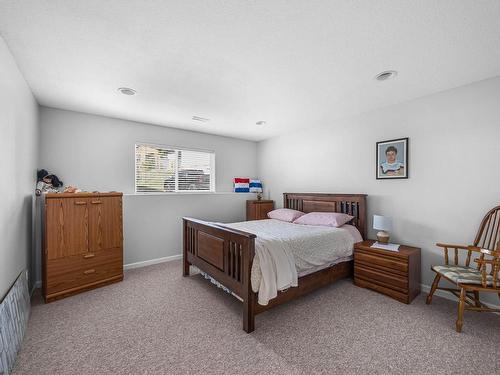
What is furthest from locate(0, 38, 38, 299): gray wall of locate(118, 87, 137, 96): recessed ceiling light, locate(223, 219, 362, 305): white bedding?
locate(223, 219, 362, 305): white bedding

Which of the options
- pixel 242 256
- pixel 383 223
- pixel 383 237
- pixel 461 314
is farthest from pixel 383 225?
pixel 242 256

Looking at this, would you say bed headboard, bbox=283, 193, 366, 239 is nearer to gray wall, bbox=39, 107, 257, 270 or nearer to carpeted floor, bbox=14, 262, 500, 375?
carpeted floor, bbox=14, 262, 500, 375

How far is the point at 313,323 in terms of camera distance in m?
2.19

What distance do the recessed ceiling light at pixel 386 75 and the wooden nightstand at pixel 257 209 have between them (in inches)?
119

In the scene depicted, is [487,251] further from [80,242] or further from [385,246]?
[80,242]

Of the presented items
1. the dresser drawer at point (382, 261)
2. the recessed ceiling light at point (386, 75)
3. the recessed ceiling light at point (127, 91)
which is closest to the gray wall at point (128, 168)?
the recessed ceiling light at point (127, 91)

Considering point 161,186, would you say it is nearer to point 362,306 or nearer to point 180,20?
point 180,20

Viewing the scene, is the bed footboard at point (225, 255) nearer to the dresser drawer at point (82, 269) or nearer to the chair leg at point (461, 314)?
the dresser drawer at point (82, 269)

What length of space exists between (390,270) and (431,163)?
1.42 metres

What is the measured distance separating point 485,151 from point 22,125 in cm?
488

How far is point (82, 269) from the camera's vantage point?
9.18ft

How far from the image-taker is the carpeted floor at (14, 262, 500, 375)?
1.65 meters

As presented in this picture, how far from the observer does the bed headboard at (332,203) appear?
3.40 m

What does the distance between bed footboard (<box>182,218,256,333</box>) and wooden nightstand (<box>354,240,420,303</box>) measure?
168 centimetres
